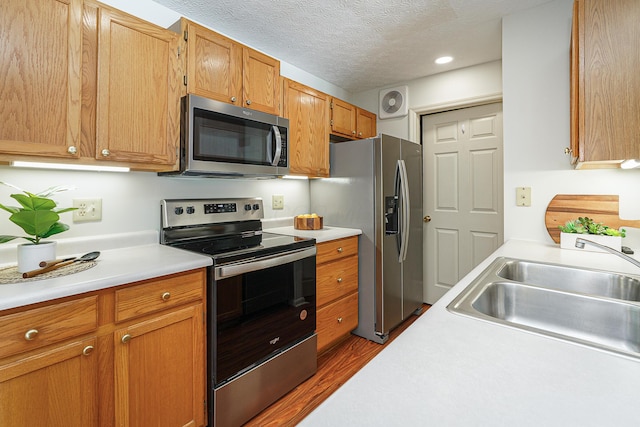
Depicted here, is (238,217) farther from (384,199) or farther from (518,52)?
(518,52)

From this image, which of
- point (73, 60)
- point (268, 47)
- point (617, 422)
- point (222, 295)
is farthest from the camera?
point (268, 47)

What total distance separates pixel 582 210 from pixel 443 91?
1.71 metres

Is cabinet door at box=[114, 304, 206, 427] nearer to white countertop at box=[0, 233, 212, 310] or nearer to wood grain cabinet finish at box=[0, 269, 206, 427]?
wood grain cabinet finish at box=[0, 269, 206, 427]

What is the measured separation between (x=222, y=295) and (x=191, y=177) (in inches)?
35.0

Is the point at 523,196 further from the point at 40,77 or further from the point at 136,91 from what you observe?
the point at 40,77

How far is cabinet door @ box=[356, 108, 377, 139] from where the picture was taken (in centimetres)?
312

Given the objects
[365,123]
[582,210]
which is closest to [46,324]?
[582,210]

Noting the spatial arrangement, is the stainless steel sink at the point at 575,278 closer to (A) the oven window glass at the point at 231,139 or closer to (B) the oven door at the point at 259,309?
(B) the oven door at the point at 259,309

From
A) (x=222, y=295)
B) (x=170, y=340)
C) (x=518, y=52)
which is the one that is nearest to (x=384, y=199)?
(x=518, y=52)

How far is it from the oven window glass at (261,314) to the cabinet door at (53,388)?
49cm

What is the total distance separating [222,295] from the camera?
1494 millimetres

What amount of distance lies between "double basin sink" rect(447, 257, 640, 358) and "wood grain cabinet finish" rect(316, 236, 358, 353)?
1159 mm

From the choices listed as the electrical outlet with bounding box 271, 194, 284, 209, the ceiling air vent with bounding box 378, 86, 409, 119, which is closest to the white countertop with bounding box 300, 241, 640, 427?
the electrical outlet with bounding box 271, 194, 284, 209

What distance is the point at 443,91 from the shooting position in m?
2.98
